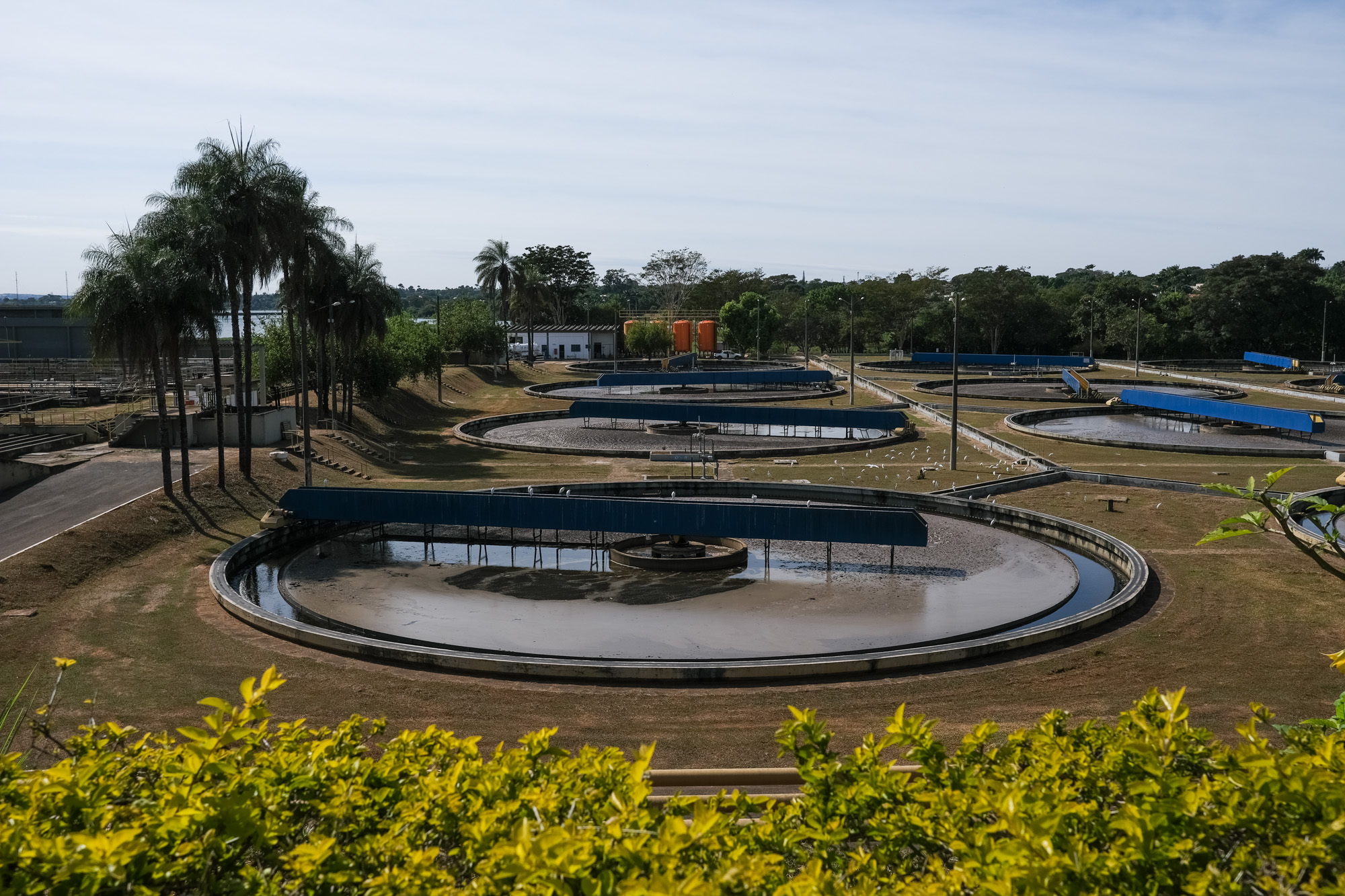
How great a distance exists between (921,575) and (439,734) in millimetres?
22240

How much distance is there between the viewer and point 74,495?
1305 inches

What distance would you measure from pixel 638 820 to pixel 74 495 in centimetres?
3357

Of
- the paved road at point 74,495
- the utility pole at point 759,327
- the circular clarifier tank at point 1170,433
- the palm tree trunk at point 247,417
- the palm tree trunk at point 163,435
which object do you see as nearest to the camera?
the paved road at point 74,495

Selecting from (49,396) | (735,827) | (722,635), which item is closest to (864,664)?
(722,635)

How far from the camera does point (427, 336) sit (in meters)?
70.6

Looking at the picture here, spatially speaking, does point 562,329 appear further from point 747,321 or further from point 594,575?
point 594,575

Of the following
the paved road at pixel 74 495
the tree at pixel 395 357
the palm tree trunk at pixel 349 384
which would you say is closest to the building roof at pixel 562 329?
the tree at pixel 395 357

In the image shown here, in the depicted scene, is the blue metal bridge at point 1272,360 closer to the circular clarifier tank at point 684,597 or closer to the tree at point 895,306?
the tree at point 895,306

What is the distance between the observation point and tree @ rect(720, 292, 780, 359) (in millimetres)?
110375

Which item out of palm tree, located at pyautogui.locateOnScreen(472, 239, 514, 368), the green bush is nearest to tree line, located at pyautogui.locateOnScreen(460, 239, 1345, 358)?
palm tree, located at pyautogui.locateOnScreen(472, 239, 514, 368)

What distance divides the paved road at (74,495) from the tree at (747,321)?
7568 cm

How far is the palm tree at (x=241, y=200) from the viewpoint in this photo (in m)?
35.3

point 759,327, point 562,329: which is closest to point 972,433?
point 759,327

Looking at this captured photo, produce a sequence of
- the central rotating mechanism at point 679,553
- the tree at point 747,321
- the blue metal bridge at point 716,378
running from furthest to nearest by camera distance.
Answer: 1. the tree at point 747,321
2. the blue metal bridge at point 716,378
3. the central rotating mechanism at point 679,553
